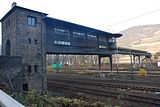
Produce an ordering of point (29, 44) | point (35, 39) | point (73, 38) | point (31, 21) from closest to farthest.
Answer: point (29, 44), point (35, 39), point (31, 21), point (73, 38)

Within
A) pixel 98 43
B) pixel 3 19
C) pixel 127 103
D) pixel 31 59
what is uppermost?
pixel 3 19

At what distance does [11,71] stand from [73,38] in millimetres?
12734

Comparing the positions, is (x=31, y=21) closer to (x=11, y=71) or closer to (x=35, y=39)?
(x=35, y=39)

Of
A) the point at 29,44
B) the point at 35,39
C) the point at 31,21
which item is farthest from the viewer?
the point at 31,21

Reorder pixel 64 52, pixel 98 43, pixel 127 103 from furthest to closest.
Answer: pixel 98 43
pixel 64 52
pixel 127 103

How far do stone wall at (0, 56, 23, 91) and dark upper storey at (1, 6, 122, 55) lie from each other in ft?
18.8

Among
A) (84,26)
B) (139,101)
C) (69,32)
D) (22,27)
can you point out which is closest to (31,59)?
(22,27)

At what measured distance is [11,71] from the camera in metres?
24.3

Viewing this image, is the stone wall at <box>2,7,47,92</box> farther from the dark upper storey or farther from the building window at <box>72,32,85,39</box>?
the building window at <box>72,32,85,39</box>

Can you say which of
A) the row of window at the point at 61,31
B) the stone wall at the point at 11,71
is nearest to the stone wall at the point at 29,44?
the stone wall at the point at 11,71

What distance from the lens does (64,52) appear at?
107 feet

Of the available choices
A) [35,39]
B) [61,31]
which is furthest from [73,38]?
[35,39]

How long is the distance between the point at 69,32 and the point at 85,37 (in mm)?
4337

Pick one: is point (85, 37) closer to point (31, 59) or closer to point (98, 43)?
point (98, 43)
